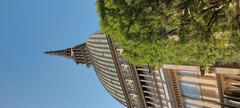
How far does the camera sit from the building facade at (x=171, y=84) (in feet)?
147

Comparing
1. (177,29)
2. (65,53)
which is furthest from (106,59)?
(65,53)

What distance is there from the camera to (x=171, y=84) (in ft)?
179

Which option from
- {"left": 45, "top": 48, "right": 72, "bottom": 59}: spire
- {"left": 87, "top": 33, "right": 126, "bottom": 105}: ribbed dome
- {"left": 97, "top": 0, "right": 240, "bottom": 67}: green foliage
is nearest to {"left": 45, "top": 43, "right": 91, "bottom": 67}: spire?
{"left": 45, "top": 48, "right": 72, "bottom": 59}: spire

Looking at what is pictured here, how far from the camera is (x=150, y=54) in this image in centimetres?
3534

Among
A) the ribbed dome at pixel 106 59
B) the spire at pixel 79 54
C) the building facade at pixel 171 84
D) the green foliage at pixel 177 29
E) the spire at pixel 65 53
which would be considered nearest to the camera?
the green foliage at pixel 177 29

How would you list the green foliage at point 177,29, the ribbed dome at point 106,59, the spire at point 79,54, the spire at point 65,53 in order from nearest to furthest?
1. the green foliage at point 177,29
2. the ribbed dome at point 106,59
3. the spire at point 79,54
4. the spire at point 65,53

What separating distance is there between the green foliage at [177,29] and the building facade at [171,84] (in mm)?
10114

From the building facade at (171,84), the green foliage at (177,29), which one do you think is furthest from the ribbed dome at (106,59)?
the green foliage at (177,29)

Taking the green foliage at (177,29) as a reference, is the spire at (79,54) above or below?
below

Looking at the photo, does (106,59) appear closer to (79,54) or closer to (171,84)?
(171,84)

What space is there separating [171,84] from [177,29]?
23495 mm

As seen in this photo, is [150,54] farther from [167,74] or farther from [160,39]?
[167,74]

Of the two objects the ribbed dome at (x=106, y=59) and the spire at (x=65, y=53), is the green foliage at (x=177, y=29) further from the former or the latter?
the spire at (x=65, y=53)

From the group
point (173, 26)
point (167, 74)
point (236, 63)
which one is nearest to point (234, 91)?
point (236, 63)
